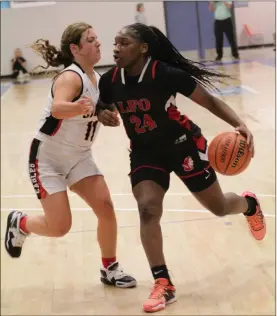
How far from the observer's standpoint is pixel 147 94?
2.91 m

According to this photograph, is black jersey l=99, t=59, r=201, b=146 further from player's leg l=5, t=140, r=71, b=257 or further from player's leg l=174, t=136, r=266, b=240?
player's leg l=5, t=140, r=71, b=257

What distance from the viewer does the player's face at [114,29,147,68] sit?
8.89 feet

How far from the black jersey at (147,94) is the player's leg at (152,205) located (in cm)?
18

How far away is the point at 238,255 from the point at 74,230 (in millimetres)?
1316

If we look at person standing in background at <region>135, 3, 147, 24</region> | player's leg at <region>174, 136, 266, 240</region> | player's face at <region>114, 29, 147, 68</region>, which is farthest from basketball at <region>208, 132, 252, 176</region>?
person standing in background at <region>135, 3, 147, 24</region>

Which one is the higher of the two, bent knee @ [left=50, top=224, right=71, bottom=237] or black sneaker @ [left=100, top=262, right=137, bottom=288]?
bent knee @ [left=50, top=224, right=71, bottom=237]

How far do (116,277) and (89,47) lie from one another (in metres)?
1.57

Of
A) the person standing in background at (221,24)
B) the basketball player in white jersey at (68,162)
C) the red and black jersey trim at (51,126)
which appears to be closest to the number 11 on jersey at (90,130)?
the basketball player in white jersey at (68,162)

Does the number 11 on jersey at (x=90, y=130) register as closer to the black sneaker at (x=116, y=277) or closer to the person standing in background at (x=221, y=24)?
the black sneaker at (x=116, y=277)

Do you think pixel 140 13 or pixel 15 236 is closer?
pixel 15 236

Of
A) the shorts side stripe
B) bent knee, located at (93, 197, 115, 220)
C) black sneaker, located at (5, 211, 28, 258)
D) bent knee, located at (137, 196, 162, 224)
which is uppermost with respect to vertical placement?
the shorts side stripe

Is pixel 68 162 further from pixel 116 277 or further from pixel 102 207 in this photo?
pixel 116 277

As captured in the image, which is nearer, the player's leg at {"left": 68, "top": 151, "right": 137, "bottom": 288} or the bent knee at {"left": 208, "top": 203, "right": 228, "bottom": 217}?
the bent knee at {"left": 208, "top": 203, "right": 228, "bottom": 217}

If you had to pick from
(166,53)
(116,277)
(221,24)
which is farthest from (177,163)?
(221,24)
